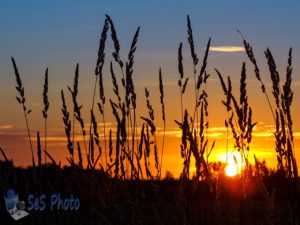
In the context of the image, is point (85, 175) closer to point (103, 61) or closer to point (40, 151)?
point (40, 151)

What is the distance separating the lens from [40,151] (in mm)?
3662

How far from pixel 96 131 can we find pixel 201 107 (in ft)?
2.23

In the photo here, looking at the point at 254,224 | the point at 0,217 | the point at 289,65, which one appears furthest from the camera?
the point at 0,217

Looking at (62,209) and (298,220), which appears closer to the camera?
(298,220)

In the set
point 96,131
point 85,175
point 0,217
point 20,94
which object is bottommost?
point 0,217

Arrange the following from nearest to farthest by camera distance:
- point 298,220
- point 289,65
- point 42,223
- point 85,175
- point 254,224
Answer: point 298,220 → point 289,65 → point 85,175 → point 254,224 → point 42,223

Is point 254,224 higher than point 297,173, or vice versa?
point 297,173

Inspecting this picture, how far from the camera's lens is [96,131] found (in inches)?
146

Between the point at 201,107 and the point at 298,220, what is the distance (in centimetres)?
110

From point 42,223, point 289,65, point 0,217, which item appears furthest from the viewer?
point 0,217

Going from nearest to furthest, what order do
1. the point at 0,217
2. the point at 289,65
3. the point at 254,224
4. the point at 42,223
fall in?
the point at 289,65 → the point at 254,224 → the point at 42,223 → the point at 0,217

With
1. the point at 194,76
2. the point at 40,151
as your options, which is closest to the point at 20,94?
the point at 40,151

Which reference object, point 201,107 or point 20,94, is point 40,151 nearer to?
point 20,94

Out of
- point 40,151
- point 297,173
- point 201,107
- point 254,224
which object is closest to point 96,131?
point 40,151
